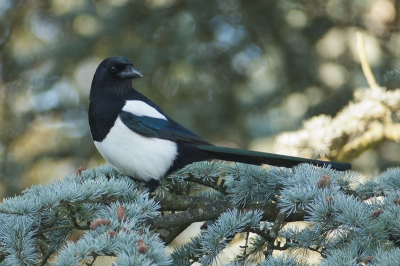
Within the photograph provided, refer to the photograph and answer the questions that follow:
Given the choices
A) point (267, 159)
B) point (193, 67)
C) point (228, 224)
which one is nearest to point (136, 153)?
point (267, 159)

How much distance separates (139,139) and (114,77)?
15.7 inches

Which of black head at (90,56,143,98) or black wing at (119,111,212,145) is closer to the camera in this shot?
black wing at (119,111,212,145)

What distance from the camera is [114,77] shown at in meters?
Answer: 2.52

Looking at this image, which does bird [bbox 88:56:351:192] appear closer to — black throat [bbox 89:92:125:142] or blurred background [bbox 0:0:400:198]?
black throat [bbox 89:92:125:142]

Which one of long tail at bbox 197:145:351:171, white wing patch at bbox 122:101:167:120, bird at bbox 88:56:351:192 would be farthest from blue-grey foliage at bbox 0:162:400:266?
white wing patch at bbox 122:101:167:120

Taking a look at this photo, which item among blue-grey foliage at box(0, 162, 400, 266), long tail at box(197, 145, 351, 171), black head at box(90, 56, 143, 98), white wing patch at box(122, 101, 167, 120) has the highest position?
black head at box(90, 56, 143, 98)

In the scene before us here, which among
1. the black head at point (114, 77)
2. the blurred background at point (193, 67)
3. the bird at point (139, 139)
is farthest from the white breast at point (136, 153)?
the blurred background at point (193, 67)

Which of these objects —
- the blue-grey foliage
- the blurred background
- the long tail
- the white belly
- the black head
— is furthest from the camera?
the blurred background

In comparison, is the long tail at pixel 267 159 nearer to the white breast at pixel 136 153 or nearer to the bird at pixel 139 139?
the bird at pixel 139 139

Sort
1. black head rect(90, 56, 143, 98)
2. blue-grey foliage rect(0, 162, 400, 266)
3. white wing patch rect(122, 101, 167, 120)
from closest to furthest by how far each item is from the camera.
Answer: blue-grey foliage rect(0, 162, 400, 266), white wing patch rect(122, 101, 167, 120), black head rect(90, 56, 143, 98)

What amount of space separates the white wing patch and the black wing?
0.08ft

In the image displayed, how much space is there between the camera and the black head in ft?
8.16

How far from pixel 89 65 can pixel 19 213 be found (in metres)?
2.13

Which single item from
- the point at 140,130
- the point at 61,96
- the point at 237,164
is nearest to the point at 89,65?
the point at 61,96
